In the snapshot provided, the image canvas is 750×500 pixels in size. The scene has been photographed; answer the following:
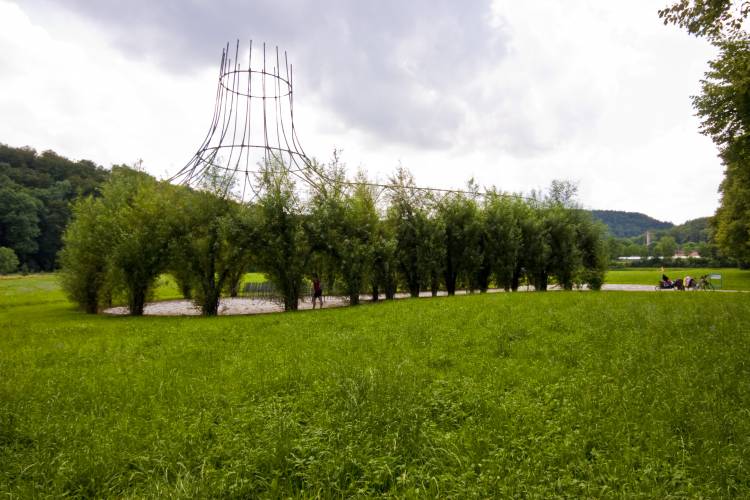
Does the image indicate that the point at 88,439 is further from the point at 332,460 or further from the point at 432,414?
the point at 432,414

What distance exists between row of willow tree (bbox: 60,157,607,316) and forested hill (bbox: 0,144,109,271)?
42441mm

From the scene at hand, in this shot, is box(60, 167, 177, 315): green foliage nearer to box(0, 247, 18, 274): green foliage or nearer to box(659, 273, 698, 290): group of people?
box(659, 273, 698, 290): group of people

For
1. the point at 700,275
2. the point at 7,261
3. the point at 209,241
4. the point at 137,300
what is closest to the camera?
the point at 209,241

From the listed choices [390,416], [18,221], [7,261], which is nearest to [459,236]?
[390,416]

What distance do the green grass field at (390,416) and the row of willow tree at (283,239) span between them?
790cm

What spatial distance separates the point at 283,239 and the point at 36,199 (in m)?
70.2

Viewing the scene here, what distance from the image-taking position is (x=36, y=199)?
64.2 metres

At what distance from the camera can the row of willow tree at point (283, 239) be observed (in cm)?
1616

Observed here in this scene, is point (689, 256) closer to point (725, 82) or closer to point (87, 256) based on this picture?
point (725, 82)

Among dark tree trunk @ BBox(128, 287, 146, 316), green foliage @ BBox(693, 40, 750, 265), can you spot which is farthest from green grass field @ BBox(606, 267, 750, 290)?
dark tree trunk @ BBox(128, 287, 146, 316)

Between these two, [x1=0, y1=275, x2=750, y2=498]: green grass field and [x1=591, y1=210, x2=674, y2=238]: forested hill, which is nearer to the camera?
[x1=0, y1=275, x2=750, y2=498]: green grass field

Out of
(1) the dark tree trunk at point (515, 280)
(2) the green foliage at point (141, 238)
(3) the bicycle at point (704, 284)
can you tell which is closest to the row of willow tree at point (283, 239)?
(2) the green foliage at point (141, 238)

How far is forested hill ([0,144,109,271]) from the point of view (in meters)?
60.0

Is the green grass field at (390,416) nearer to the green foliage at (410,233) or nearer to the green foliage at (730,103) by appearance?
the green foliage at (730,103)
